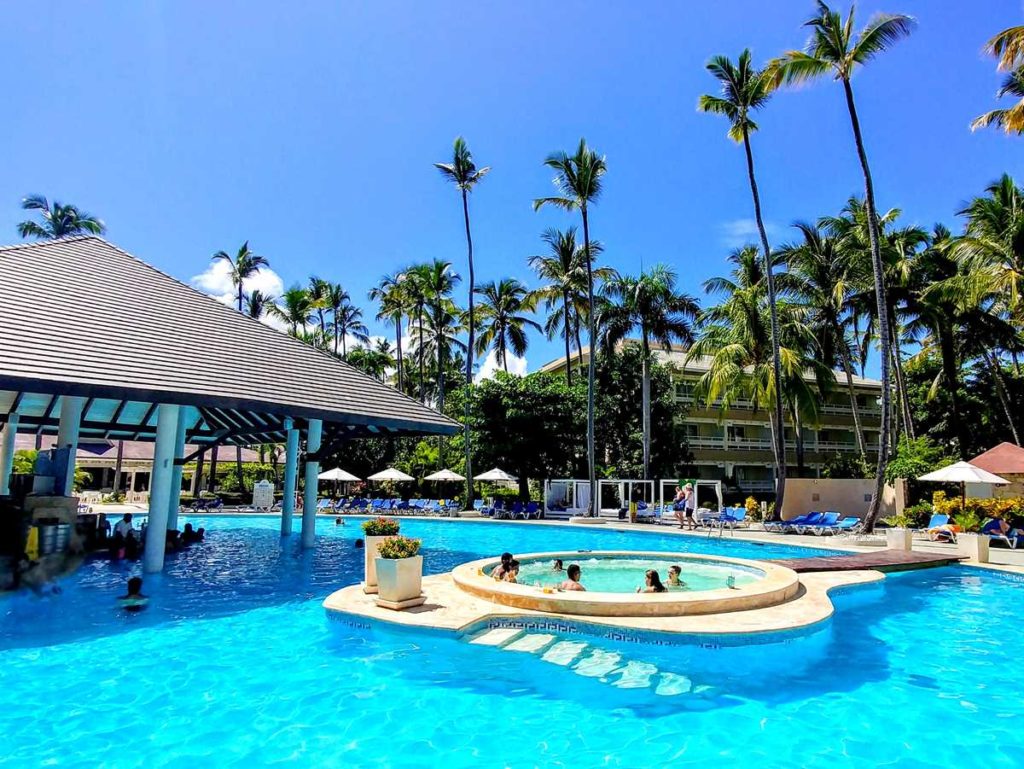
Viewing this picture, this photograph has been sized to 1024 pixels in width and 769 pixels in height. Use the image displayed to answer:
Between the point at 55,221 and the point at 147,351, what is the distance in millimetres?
31801

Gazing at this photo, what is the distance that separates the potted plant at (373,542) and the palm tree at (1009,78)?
70.2ft

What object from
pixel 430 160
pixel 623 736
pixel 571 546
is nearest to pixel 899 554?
pixel 571 546

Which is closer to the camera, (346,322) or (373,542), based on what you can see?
(373,542)

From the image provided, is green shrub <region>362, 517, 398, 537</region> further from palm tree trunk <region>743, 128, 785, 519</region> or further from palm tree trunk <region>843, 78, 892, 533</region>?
palm tree trunk <region>743, 128, 785, 519</region>

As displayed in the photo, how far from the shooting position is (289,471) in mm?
20422

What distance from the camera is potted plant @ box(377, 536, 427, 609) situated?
9.53m

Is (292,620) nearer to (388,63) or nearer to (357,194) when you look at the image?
(388,63)

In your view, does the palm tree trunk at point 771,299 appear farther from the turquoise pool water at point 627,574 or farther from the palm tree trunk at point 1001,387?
the palm tree trunk at point 1001,387

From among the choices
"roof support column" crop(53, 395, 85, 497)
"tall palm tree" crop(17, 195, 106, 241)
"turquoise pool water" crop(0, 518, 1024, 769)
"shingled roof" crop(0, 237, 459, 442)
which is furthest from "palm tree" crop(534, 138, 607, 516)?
"tall palm tree" crop(17, 195, 106, 241)

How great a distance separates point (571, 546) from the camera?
21422 millimetres

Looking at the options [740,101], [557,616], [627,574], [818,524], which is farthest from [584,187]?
[557,616]

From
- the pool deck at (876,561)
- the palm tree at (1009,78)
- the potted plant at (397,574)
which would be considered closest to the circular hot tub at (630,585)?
the pool deck at (876,561)

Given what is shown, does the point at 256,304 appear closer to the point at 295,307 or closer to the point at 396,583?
the point at 295,307

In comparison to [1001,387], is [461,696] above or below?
below
